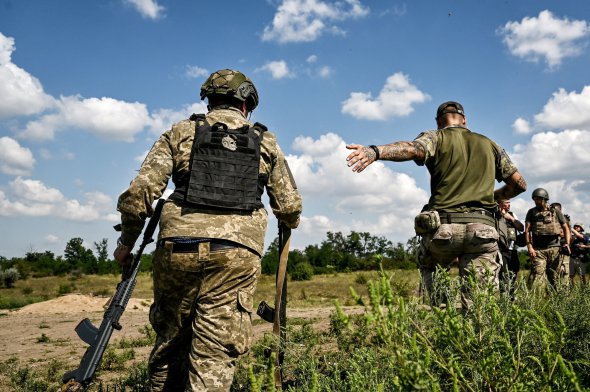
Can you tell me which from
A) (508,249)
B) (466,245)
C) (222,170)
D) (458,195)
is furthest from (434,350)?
(508,249)

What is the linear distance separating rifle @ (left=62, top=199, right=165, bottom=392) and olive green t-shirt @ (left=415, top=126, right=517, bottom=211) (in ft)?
7.33

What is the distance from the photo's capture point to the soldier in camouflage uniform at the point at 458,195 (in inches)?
156

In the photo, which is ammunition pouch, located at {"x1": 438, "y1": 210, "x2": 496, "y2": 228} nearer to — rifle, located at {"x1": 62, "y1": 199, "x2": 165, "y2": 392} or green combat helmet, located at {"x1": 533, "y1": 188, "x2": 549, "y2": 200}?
rifle, located at {"x1": 62, "y1": 199, "x2": 165, "y2": 392}

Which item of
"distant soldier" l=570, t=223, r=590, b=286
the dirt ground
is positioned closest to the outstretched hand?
the dirt ground

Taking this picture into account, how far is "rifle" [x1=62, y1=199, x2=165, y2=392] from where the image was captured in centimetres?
282

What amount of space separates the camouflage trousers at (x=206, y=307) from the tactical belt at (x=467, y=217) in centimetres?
178

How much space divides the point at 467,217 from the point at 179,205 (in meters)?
2.30

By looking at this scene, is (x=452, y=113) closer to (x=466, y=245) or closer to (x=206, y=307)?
(x=466, y=245)

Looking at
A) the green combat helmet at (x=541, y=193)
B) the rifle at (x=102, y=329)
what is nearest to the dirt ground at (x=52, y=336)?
the rifle at (x=102, y=329)

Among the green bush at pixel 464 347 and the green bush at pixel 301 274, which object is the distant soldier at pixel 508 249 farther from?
the green bush at pixel 301 274

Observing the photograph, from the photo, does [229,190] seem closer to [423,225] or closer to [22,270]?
[423,225]

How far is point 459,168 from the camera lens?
4.13 meters

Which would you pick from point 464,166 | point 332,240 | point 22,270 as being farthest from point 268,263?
point 332,240

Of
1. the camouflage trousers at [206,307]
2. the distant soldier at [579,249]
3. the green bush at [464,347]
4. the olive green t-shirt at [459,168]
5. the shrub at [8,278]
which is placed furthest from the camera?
the shrub at [8,278]
